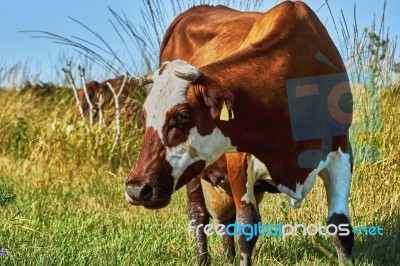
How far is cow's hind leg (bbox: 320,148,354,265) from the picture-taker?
5.20m

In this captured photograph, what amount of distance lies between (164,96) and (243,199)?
106cm

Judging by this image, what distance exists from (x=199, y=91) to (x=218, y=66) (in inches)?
14.4

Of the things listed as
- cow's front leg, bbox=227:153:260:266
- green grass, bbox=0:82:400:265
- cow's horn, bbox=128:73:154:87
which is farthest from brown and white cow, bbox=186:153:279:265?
cow's horn, bbox=128:73:154:87

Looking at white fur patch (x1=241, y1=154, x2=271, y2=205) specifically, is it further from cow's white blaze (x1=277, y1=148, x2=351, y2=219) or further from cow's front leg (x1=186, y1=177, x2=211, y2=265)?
cow's front leg (x1=186, y1=177, x2=211, y2=265)

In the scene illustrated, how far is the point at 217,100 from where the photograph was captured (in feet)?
14.4

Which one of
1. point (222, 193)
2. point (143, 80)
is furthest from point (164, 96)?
point (222, 193)

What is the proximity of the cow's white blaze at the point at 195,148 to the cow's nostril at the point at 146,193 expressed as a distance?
162 millimetres

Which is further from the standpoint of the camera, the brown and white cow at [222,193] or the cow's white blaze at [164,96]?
the brown and white cow at [222,193]

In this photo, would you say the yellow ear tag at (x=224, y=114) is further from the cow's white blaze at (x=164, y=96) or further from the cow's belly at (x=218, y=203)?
the cow's belly at (x=218, y=203)

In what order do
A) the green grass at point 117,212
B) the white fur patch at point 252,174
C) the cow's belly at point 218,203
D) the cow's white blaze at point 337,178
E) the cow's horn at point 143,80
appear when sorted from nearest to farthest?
1. the cow's horn at point 143,80
2. the white fur patch at point 252,174
3. the cow's white blaze at point 337,178
4. the green grass at point 117,212
5. the cow's belly at point 218,203

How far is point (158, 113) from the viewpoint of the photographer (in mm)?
4316

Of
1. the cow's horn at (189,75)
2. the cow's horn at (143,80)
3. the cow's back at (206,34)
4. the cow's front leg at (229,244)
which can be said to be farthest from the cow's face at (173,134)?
the cow's front leg at (229,244)

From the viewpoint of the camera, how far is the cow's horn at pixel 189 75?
4.32 m

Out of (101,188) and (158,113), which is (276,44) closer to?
(158,113)
